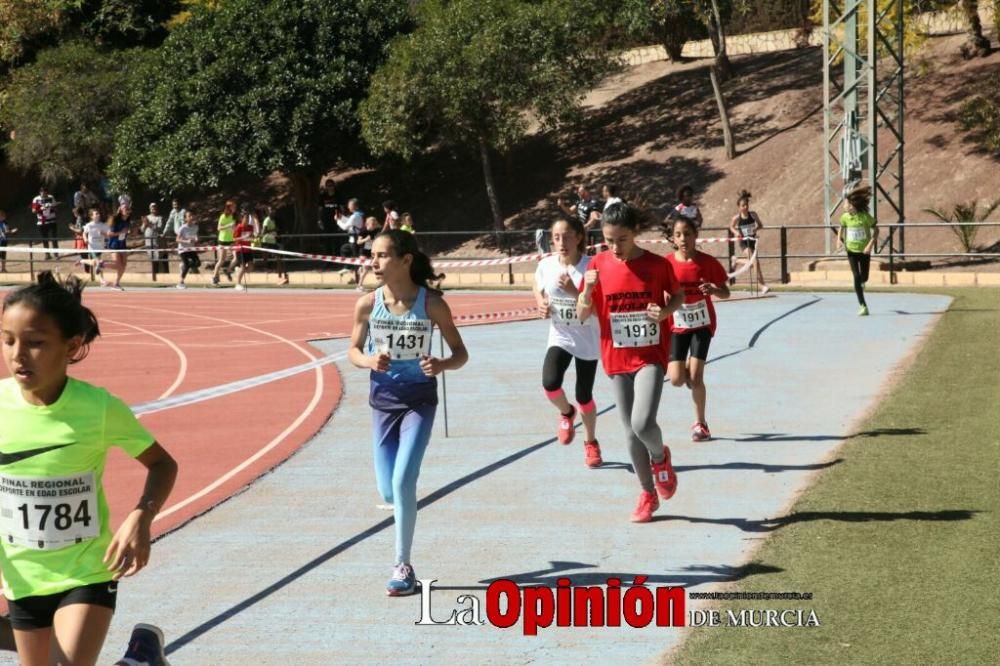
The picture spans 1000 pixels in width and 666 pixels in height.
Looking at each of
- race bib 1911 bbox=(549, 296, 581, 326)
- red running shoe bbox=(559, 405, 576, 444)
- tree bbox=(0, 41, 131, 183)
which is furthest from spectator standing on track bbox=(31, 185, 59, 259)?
race bib 1911 bbox=(549, 296, 581, 326)

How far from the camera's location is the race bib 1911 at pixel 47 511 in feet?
15.5

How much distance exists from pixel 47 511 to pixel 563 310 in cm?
630

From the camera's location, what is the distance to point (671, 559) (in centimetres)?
794

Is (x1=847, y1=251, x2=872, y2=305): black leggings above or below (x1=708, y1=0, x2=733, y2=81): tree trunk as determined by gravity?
below

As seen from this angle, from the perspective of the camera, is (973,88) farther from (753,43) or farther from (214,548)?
(214,548)

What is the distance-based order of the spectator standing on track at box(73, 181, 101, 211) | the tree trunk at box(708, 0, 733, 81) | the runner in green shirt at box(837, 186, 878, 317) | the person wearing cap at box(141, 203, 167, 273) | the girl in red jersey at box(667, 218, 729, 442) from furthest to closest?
the spectator standing on track at box(73, 181, 101, 211), the tree trunk at box(708, 0, 733, 81), the person wearing cap at box(141, 203, 167, 273), the runner in green shirt at box(837, 186, 878, 317), the girl in red jersey at box(667, 218, 729, 442)

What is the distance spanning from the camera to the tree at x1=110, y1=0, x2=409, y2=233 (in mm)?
42375

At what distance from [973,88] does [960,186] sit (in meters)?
5.69

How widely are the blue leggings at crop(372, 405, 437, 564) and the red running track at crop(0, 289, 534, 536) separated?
2300 millimetres

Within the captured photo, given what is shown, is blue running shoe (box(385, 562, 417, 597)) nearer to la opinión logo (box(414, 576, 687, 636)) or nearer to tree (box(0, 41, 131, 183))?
la opinión logo (box(414, 576, 687, 636))

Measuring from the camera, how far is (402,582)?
7418 millimetres

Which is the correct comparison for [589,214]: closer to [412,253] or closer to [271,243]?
[271,243]

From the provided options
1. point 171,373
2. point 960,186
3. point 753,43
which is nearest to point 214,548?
point 171,373

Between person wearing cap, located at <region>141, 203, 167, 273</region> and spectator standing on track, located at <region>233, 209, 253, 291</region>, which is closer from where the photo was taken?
spectator standing on track, located at <region>233, 209, 253, 291</region>
